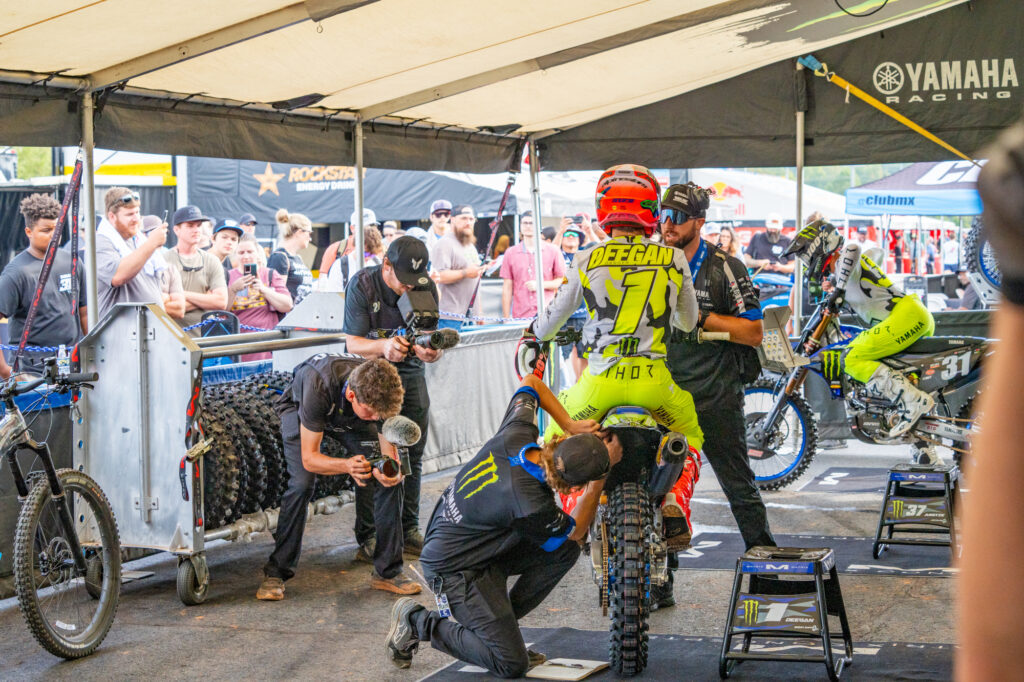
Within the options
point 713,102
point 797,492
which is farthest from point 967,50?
point 797,492

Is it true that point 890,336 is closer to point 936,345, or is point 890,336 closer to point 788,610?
point 936,345

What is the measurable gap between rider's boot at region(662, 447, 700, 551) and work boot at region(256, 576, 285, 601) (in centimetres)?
222

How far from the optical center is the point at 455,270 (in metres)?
10.8

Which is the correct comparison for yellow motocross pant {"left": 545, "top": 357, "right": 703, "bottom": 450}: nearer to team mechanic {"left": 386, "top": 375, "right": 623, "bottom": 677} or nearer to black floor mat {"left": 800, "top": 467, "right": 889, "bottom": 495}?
team mechanic {"left": 386, "top": 375, "right": 623, "bottom": 677}

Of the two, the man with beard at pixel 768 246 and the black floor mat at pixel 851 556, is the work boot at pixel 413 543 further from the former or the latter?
the man with beard at pixel 768 246


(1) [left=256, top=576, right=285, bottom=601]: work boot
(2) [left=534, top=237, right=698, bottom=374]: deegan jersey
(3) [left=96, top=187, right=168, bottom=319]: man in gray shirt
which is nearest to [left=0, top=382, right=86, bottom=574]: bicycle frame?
(1) [left=256, top=576, right=285, bottom=601]: work boot

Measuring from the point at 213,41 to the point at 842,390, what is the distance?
509cm

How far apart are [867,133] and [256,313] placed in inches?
227

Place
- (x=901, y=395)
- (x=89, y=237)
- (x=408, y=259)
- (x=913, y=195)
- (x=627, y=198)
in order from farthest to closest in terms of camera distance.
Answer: (x=913, y=195) < (x=901, y=395) < (x=408, y=259) < (x=89, y=237) < (x=627, y=198)

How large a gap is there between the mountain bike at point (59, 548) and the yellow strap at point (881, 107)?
7.36 m

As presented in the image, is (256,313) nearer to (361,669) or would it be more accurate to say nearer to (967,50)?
(361,669)

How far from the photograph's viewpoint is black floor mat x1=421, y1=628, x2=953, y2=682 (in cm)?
452

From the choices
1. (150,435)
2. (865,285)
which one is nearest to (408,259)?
(150,435)

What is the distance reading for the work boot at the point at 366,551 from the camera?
Result: 6.66m
